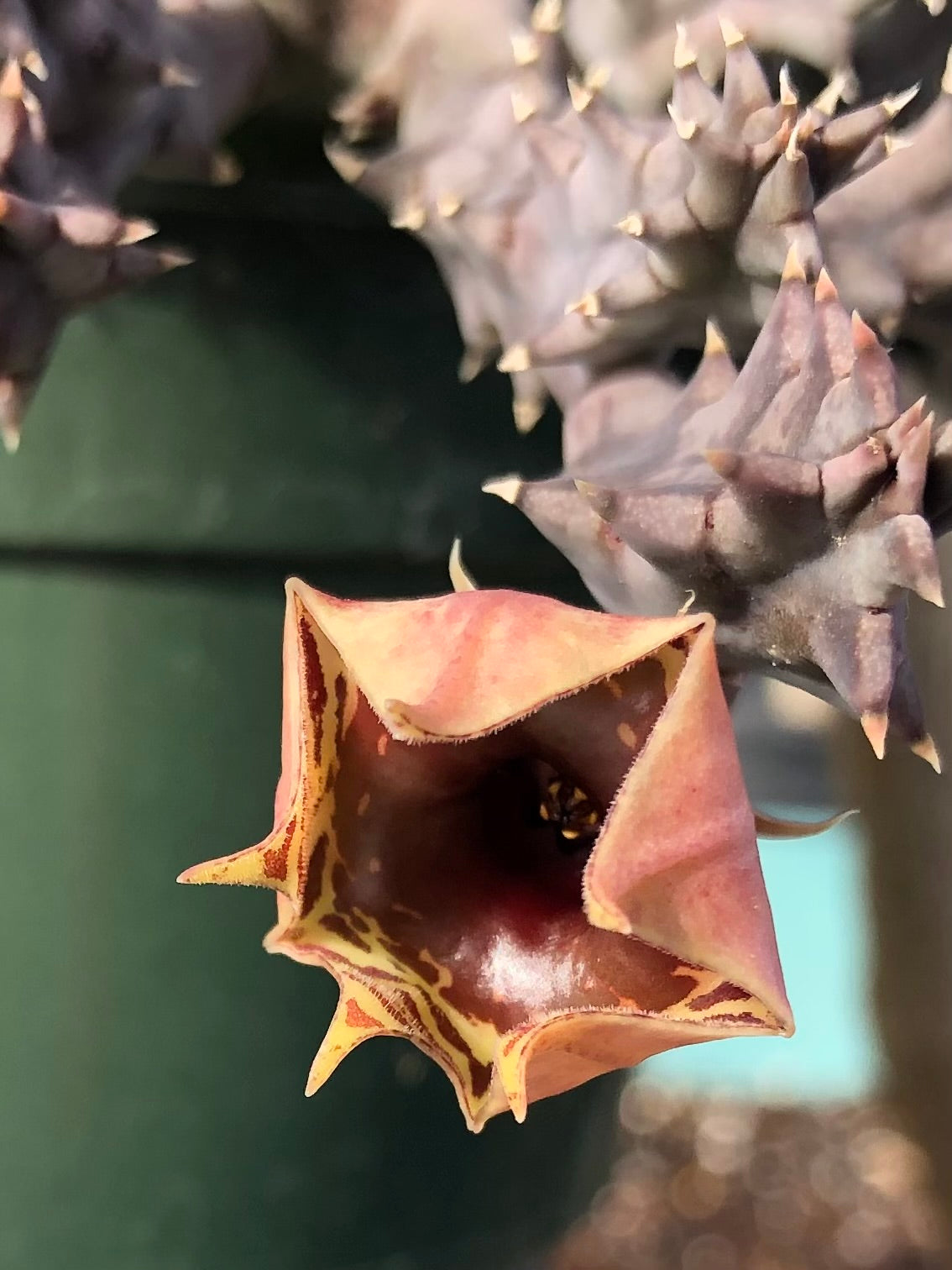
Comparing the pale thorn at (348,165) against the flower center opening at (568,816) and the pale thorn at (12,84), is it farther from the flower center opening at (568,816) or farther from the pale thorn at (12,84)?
the flower center opening at (568,816)

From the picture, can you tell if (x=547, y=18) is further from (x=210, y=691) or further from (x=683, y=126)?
(x=210, y=691)

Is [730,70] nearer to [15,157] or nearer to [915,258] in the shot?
[915,258]

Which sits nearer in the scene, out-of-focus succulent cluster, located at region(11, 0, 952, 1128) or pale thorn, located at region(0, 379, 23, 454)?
out-of-focus succulent cluster, located at region(11, 0, 952, 1128)

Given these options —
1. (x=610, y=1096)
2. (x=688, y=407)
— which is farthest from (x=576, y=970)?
(x=610, y=1096)

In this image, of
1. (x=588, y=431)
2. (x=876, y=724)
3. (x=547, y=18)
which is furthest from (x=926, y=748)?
(x=547, y=18)

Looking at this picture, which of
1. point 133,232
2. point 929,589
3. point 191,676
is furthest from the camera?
point 191,676

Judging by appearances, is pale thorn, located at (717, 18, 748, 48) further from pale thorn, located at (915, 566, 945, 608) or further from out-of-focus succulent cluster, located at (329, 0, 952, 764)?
pale thorn, located at (915, 566, 945, 608)

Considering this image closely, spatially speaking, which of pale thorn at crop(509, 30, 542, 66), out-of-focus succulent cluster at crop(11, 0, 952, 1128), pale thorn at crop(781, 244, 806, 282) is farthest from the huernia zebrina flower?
pale thorn at crop(509, 30, 542, 66)

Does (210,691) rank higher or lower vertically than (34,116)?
lower
